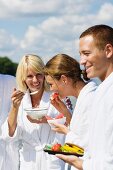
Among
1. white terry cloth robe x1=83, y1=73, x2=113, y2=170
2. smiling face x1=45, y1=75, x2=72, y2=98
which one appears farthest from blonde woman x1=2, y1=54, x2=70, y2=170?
white terry cloth robe x1=83, y1=73, x2=113, y2=170

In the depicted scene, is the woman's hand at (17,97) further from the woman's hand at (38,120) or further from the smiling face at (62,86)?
the smiling face at (62,86)

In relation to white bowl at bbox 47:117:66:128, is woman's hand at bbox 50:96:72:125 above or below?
above

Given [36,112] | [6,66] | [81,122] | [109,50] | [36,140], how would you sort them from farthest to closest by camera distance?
[6,66], [36,140], [36,112], [81,122], [109,50]

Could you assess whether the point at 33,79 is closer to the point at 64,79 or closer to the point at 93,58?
the point at 64,79

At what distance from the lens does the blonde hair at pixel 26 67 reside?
6.54 m

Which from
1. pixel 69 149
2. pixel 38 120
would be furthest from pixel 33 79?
pixel 69 149

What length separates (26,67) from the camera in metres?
6.55

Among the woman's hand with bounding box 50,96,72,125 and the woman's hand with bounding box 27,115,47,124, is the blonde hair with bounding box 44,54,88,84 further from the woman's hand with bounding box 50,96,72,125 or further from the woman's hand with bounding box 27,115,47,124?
the woman's hand with bounding box 27,115,47,124

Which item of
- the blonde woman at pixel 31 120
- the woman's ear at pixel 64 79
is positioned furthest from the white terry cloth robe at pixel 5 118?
the woman's ear at pixel 64 79

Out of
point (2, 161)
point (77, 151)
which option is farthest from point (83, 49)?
point (2, 161)

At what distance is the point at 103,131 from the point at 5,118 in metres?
3.56

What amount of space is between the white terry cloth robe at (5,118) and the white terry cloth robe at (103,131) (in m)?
3.38

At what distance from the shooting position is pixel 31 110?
6.51 metres

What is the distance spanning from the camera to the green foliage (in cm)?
11471
